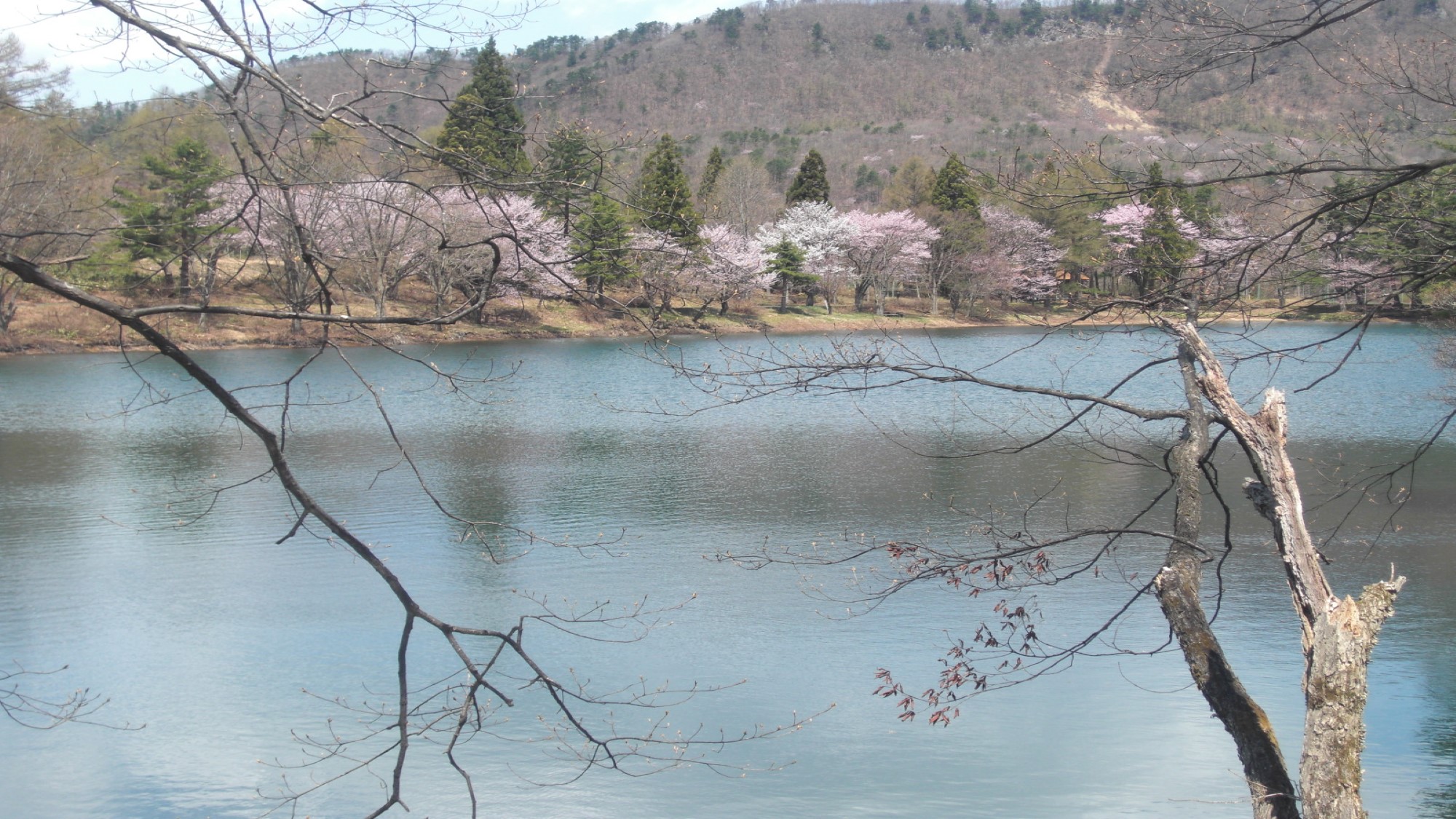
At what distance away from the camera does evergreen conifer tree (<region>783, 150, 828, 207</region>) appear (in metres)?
45.8

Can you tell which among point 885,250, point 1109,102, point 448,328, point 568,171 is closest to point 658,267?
point 568,171

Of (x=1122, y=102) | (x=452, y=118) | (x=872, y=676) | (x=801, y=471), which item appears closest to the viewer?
(x=452, y=118)

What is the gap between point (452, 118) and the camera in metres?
3.25

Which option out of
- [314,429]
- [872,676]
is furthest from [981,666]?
[314,429]

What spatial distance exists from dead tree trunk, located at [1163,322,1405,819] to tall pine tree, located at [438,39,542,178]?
2.71m

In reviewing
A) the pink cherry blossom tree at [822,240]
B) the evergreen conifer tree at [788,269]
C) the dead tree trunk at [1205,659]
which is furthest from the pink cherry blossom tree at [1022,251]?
the dead tree trunk at [1205,659]

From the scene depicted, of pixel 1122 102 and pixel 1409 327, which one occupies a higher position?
pixel 1122 102

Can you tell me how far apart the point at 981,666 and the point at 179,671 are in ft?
18.7

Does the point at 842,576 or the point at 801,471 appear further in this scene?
the point at 801,471

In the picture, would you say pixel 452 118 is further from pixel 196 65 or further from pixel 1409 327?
pixel 1409 327

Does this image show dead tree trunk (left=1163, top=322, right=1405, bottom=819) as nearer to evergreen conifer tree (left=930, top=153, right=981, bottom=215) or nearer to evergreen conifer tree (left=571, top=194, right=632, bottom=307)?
evergreen conifer tree (left=571, top=194, right=632, bottom=307)

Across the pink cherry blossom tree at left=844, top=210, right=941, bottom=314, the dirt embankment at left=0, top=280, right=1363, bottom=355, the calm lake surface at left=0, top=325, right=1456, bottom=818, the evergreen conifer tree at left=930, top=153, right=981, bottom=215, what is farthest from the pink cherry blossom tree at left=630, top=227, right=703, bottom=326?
the pink cherry blossom tree at left=844, top=210, right=941, bottom=314

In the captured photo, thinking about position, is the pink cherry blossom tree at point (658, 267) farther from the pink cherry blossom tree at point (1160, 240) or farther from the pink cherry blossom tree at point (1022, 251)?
the pink cherry blossom tree at point (1022, 251)

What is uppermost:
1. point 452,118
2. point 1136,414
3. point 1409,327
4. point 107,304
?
point 452,118
